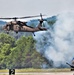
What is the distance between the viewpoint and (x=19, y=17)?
8.46 metres

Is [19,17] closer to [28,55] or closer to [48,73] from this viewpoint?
[28,55]

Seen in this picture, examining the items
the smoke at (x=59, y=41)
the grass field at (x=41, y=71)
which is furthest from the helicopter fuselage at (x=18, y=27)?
the grass field at (x=41, y=71)

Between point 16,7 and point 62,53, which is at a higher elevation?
point 16,7

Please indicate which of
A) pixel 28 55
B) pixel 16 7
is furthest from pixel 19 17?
pixel 28 55

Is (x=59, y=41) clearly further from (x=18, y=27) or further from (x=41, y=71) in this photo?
(x=18, y=27)

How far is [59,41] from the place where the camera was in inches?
314

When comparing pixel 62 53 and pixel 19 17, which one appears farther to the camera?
pixel 19 17

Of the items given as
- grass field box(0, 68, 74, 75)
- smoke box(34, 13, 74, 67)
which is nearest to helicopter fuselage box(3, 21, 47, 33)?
smoke box(34, 13, 74, 67)

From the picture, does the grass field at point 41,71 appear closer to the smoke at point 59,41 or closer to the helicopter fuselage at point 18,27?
the smoke at point 59,41

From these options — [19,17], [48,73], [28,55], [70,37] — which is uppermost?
[19,17]

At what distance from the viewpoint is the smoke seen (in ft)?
25.9

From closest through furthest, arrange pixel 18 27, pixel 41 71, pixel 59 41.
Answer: pixel 59 41
pixel 41 71
pixel 18 27

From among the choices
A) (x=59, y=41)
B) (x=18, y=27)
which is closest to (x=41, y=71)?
(x=59, y=41)

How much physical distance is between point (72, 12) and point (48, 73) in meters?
1.92
